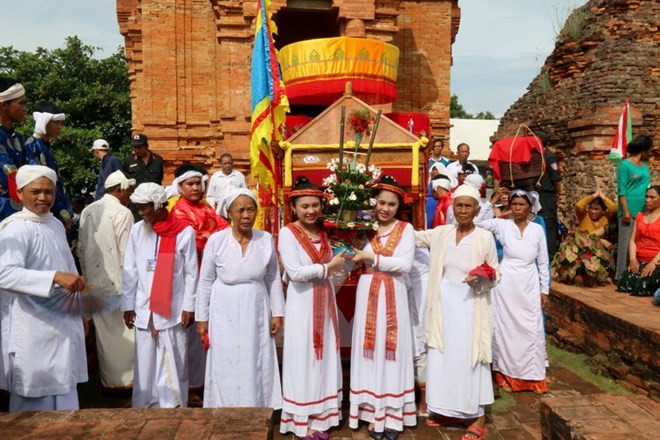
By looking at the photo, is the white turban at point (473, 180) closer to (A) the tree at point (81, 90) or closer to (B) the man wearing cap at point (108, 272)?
(B) the man wearing cap at point (108, 272)

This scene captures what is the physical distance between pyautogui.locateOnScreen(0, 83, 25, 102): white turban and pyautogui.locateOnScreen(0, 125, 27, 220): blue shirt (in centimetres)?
23

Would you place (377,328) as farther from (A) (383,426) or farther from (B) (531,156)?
(B) (531,156)

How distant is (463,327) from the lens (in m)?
3.89

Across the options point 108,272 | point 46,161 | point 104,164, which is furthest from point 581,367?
point 104,164

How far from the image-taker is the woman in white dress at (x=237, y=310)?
12.7ft

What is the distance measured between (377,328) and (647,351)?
256cm

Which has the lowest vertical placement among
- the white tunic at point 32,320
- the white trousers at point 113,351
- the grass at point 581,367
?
the grass at point 581,367

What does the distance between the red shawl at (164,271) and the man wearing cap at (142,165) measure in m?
3.81

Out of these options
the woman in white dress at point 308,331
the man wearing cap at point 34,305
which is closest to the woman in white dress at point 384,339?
the woman in white dress at point 308,331

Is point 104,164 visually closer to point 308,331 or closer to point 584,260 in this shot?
point 308,331

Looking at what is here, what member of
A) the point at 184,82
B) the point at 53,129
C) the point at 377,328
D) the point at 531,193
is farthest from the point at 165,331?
the point at 184,82

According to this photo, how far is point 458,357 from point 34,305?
9.25 feet

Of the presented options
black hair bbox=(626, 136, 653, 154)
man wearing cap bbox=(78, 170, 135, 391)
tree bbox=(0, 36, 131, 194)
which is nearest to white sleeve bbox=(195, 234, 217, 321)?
man wearing cap bbox=(78, 170, 135, 391)

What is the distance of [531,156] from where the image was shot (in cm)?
575
